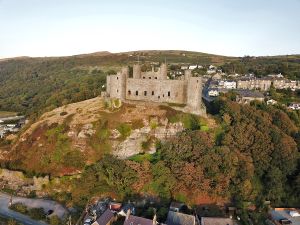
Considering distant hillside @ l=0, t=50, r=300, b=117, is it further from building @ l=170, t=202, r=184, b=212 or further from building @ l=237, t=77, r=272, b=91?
building @ l=170, t=202, r=184, b=212

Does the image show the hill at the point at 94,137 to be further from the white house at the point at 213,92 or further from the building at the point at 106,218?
the white house at the point at 213,92

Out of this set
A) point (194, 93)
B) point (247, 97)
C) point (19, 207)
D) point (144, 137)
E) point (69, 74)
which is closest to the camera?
point (19, 207)

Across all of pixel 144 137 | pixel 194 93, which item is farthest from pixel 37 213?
pixel 194 93

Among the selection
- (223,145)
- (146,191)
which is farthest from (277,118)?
(146,191)

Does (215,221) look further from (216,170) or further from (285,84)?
(285,84)

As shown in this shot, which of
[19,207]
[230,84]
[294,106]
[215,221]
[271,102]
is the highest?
[230,84]
